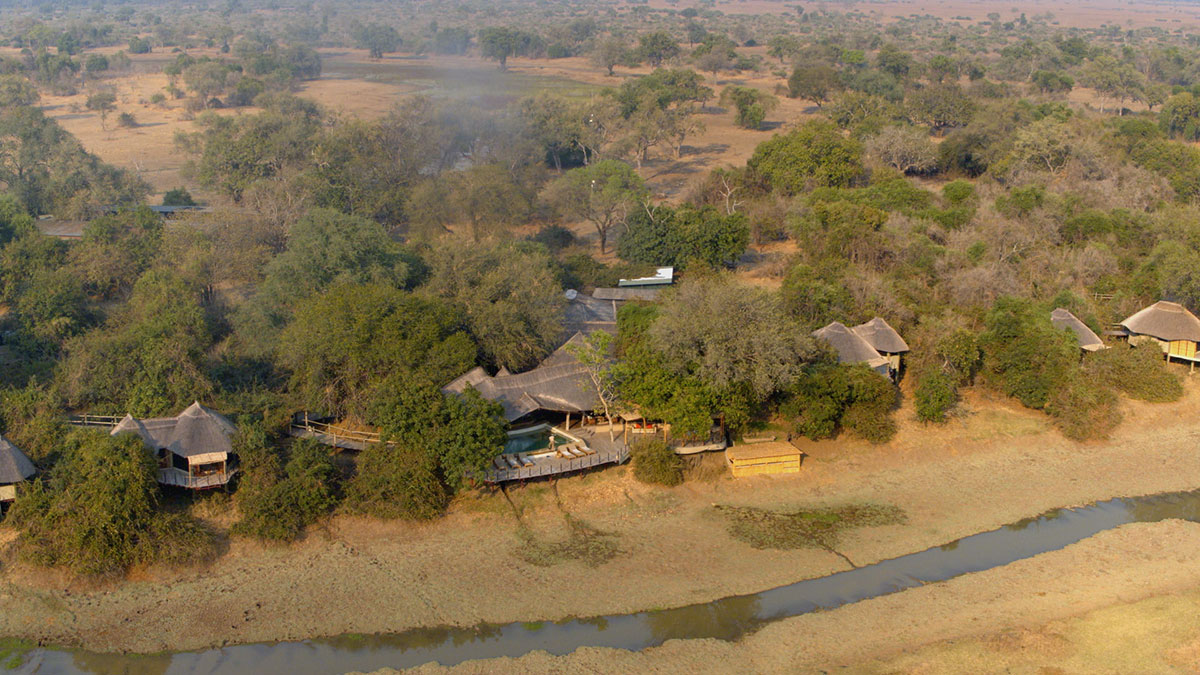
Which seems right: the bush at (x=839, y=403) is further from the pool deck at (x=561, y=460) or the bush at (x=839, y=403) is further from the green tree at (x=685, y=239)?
the green tree at (x=685, y=239)

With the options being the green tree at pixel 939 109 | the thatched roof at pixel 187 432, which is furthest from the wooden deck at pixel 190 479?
the green tree at pixel 939 109

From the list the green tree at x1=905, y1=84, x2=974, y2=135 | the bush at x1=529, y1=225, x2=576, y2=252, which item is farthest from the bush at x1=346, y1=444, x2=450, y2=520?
the green tree at x1=905, y1=84, x2=974, y2=135

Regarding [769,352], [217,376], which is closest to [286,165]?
[217,376]

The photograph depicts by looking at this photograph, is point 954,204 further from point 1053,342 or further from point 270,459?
point 270,459

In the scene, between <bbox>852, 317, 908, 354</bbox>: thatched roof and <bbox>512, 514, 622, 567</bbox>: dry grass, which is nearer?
<bbox>512, 514, 622, 567</bbox>: dry grass

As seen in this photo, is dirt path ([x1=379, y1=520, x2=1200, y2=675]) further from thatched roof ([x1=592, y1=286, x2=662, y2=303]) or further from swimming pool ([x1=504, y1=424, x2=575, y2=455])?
thatched roof ([x1=592, y1=286, x2=662, y2=303])

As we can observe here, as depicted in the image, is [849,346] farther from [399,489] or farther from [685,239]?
[399,489]

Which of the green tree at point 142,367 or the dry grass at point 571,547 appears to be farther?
the green tree at point 142,367
